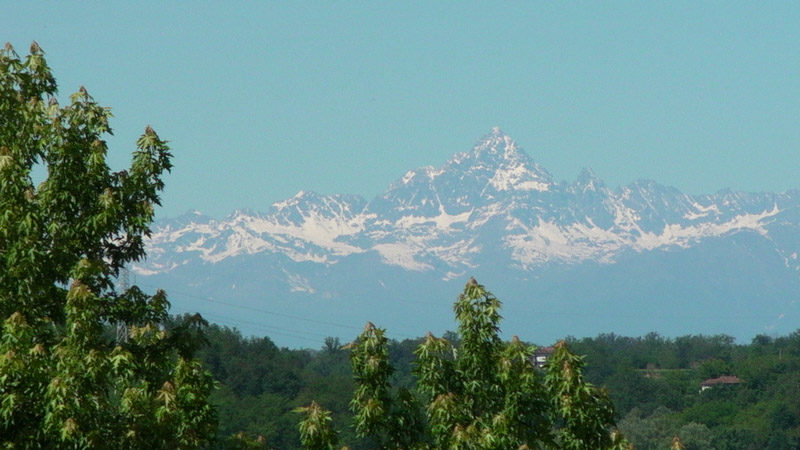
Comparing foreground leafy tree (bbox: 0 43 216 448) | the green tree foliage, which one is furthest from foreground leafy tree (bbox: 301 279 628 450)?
foreground leafy tree (bbox: 0 43 216 448)

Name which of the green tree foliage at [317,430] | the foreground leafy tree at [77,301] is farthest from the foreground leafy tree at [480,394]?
the foreground leafy tree at [77,301]

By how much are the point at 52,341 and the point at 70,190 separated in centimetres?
232

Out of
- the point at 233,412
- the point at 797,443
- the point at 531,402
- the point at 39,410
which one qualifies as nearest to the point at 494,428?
the point at 531,402

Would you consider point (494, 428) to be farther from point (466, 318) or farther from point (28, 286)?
point (28, 286)

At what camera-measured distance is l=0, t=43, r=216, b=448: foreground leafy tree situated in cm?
1791

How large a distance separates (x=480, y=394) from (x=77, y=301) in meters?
6.59

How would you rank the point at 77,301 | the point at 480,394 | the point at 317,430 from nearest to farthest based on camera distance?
the point at 77,301
the point at 317,430
the point at 480,394

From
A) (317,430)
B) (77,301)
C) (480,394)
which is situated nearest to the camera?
(77,301)

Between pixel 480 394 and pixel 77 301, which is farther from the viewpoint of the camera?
pixel 480 394

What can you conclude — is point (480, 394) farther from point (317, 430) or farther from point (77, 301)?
point (77, 301)

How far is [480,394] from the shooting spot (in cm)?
2159

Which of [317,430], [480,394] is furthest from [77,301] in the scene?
[480,394]

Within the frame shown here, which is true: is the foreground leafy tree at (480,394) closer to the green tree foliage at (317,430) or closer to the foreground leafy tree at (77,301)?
the green tree foliage at (317,430)

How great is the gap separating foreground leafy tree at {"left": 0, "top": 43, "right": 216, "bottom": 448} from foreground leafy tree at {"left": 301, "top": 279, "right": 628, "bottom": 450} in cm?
264
